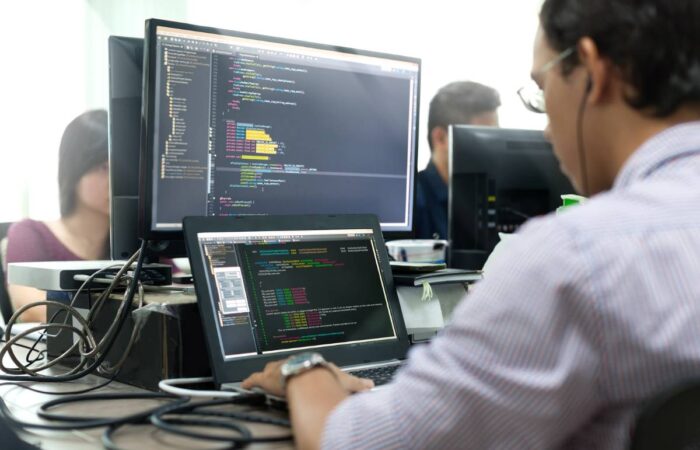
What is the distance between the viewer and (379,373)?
1180 millimetres

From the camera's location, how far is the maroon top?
98.7 inches

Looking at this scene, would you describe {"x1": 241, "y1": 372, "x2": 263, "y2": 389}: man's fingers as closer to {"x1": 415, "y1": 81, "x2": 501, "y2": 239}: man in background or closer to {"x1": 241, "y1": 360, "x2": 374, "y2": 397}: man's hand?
{"x1": 241, "y1": 360, "x2": 374, "y2": 397}: man's hand

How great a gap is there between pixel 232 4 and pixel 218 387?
3.38m

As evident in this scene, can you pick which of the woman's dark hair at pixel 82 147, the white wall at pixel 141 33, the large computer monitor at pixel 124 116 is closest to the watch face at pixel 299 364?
the large computer monitor at pixel 124 116

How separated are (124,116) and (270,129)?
259 mm

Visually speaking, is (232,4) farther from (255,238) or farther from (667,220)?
(667,220)

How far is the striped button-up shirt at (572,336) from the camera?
2.16ft

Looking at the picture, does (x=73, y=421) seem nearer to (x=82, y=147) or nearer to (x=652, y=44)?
(x=652, y=44)

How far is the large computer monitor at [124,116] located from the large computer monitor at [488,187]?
3.44 ft

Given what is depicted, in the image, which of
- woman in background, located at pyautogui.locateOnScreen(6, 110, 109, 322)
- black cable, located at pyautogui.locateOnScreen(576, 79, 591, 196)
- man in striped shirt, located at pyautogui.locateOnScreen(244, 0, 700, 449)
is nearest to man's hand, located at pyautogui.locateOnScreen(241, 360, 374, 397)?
man in striped shirt, located at pyautogui.locateOnScreen(244, 0, 700, 449)

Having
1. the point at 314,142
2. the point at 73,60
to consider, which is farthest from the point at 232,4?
the point at 314,142

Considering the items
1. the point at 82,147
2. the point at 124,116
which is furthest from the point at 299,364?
the point at 82,147

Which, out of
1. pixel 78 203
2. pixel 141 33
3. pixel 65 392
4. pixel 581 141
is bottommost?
pixel 65 392

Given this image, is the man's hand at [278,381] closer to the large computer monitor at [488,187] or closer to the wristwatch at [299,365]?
the wristwatch at [299,365]
